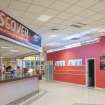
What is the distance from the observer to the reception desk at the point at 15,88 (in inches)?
254

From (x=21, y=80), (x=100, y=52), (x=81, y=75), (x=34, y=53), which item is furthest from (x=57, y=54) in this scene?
(x=21, y=80)

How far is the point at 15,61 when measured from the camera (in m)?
10.1

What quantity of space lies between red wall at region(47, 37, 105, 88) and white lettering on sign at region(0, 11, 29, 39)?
20.7 ft

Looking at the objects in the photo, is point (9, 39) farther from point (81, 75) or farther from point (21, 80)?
point (81, 75)

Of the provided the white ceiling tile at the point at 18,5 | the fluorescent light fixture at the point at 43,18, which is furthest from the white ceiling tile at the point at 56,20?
the white ceiling tile at the point at 18,5

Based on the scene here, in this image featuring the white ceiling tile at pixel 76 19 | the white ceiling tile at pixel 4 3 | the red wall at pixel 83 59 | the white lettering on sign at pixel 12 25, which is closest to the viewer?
the white lettering on sign at pixel 12 25

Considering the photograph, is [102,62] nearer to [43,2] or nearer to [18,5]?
[43,2]

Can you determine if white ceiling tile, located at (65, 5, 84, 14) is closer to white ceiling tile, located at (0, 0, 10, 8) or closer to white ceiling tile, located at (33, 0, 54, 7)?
white ceiling tile, located at (33, 0, 54, 7)

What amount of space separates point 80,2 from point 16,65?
499cm

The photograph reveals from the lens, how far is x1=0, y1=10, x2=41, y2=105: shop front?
6.39 m

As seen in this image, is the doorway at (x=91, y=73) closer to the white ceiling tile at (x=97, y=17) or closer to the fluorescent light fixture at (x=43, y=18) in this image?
the white ceiling tile at (x=97, y=17)

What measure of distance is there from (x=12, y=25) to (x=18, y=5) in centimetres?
70

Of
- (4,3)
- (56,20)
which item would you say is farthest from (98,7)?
(4,3)

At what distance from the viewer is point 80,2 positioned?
6.39 metres
